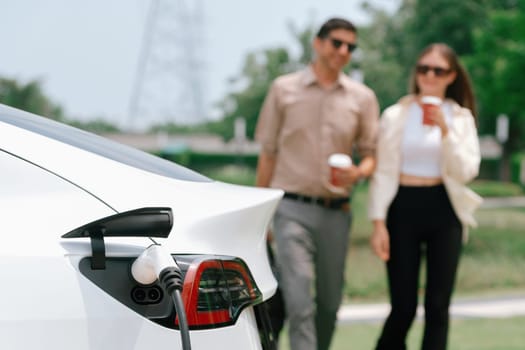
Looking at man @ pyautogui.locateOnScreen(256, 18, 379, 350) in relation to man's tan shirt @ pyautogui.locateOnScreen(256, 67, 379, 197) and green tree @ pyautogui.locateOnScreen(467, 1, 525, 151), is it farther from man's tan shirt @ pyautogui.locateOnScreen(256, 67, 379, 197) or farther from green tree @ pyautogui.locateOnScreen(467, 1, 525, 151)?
green tree @ pyautogui.locateOnScreen(467, 1, 525, 151)

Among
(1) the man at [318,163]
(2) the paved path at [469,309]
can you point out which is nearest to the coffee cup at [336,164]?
(1) the man at [318,163]

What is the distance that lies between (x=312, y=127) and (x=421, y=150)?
0.61 m

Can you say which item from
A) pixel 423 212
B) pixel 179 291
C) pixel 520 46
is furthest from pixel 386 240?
pixel 520 46

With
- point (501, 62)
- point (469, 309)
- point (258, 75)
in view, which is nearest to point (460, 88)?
point (469, 309)

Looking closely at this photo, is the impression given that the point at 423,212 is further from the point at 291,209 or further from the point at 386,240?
the point at 291,209

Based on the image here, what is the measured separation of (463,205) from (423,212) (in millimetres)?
218

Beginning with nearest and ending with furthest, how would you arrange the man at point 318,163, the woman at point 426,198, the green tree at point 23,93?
1. the woman at point 426,198
2. the man at point 318,163
3. the green tree at point 23,93

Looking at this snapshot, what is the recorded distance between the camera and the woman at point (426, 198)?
5.37 meters

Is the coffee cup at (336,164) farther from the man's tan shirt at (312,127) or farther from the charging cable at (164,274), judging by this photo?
the charging cable at (164,274)

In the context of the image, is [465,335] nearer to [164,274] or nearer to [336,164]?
[336,164]

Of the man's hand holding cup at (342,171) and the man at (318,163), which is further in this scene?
the man at (318,163)

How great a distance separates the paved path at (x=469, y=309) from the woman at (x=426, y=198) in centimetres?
488

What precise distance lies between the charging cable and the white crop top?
3.21 metres

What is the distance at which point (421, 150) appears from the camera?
5.43 meters
